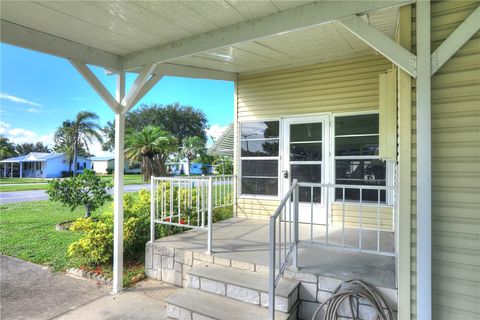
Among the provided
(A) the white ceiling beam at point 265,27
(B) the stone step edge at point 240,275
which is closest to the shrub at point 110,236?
(B) the stone step edge at point 240,275

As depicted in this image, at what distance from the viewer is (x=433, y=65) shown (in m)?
2.13

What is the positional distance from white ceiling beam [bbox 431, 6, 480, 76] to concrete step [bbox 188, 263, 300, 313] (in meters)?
2.22

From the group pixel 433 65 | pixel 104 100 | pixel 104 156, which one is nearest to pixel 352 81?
pixel 433 65

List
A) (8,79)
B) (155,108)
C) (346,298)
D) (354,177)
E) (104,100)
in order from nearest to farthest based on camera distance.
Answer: (346,298), (104,100), (354,177), (8,79), (155,108)

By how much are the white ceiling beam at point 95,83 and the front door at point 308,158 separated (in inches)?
113

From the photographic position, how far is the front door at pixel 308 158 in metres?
4.76

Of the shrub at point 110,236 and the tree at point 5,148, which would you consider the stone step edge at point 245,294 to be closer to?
the shrub at point 110,236

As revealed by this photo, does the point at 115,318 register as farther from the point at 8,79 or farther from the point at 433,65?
the point at 8,79

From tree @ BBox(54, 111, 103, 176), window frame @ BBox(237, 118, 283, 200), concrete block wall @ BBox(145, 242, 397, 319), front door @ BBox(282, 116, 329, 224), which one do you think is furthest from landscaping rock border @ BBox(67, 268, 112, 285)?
tree @ BBox(54, 111, 103, 176)

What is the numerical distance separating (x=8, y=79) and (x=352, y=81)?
130 feet

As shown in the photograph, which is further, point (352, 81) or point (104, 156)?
point (104, 156)

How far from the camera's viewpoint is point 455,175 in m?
2.12

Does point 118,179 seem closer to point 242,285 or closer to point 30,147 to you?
point 242,285

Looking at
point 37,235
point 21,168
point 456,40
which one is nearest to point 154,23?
point 456,40
